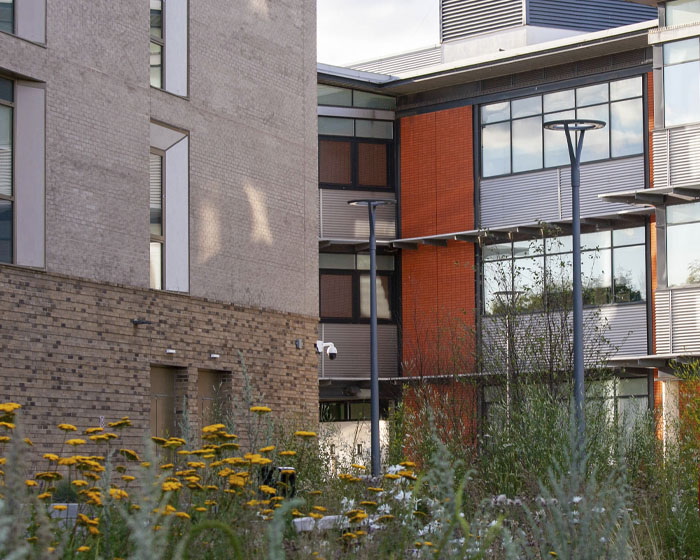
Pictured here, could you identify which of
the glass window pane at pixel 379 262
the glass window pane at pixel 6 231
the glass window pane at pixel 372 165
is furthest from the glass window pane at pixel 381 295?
the glass window pane at pixel 6 231

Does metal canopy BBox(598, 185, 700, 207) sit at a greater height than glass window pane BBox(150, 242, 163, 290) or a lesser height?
greater

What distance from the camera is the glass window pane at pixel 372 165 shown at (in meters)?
38.9

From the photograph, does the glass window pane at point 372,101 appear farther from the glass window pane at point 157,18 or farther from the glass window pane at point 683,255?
the glass window pane at point 157,18

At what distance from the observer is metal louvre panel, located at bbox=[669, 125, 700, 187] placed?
103 feet

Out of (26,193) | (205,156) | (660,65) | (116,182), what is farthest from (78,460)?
(660,65)

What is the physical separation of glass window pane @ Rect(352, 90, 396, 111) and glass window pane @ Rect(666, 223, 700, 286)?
34.5ft

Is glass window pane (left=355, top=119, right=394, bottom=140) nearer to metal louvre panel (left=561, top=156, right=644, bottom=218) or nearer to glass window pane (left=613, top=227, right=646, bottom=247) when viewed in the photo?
metal louvre panel (left=561, top=156, right=644, bottom=218)

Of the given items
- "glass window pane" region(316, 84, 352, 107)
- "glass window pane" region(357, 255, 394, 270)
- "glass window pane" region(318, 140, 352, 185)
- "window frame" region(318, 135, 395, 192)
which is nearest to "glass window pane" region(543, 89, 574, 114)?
"window frame" region(318, 135, 395, 192)

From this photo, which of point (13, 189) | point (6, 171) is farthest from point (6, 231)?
point (6, 171)

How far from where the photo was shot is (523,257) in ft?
119

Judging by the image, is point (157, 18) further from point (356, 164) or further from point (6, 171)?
point (356, 164)

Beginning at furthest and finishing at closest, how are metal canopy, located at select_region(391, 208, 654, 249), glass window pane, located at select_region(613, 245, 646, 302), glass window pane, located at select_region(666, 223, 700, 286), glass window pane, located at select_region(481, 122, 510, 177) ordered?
1. glass window pane, located at select_region(481, 122, 510, 177)
2. metal canopy, located at select_region(391, 208, 654, 249)
3. glass window pane, located at select_region(613, 245, 646, 302)
4. glass window pane, located at select_region(666, 223, 700, 286)

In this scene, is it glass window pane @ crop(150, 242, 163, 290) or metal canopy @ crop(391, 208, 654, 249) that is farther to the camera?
metal canopy @ crop(391, 208, 654, 249)

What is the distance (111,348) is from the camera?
22.6m
